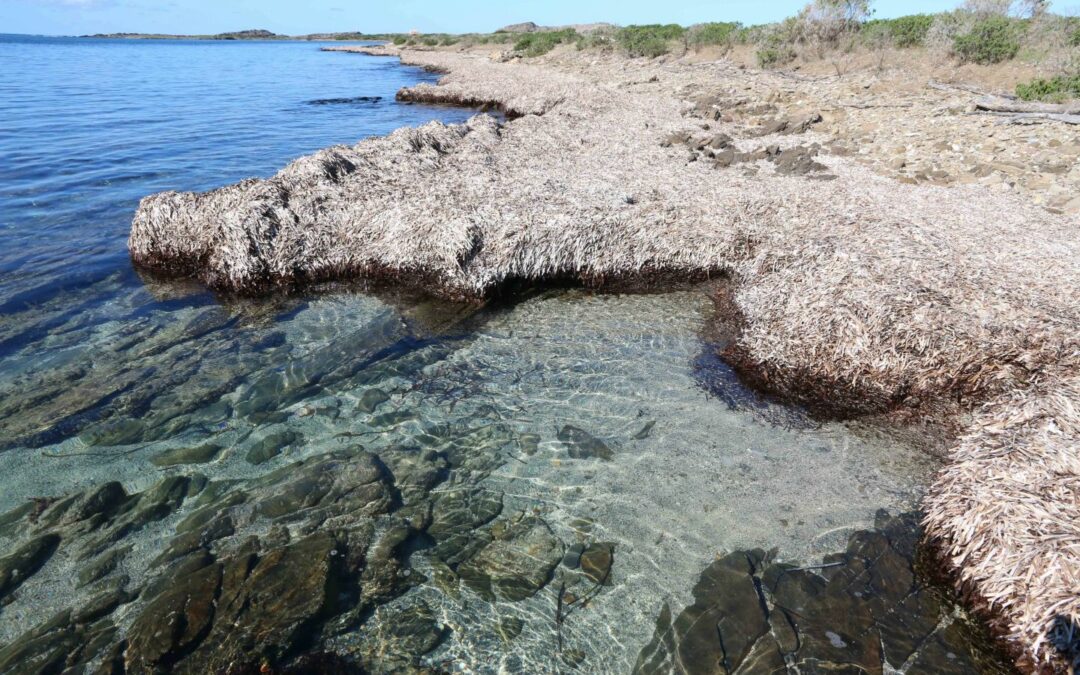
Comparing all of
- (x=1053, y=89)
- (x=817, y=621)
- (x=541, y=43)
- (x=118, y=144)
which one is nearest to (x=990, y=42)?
(x=1053, y=89)

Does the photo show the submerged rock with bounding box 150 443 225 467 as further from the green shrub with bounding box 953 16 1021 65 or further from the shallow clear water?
the green shrub with bounding box 953 16 1021 65

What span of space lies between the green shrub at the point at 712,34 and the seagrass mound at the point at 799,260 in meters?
33.9

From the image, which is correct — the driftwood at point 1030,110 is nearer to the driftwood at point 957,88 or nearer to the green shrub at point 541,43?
the driftwood at point 957,88

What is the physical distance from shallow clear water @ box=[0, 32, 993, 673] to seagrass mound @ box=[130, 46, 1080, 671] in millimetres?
929

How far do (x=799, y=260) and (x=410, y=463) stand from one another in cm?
810

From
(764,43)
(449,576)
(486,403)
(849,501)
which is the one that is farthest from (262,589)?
(764,43)

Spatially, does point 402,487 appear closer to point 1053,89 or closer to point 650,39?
point 1053,89

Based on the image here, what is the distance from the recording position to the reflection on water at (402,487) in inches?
220

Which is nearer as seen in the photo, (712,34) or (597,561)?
(597,561)

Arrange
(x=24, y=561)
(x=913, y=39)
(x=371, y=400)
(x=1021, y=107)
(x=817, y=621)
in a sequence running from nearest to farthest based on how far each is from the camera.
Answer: (x=817, y=621) < (x=24, y=561) < (x=371, y=400) < (x=1021, y=107) < (x=913, y=39)

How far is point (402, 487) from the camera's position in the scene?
7277mm

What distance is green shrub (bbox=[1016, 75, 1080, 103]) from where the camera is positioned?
63.4ft

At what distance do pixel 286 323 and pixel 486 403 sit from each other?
189 inches

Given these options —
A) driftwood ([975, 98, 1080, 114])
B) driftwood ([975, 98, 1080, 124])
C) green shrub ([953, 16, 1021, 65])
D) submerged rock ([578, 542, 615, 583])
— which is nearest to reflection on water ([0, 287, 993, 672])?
submerged rock ([578, 542, 615, 583])
